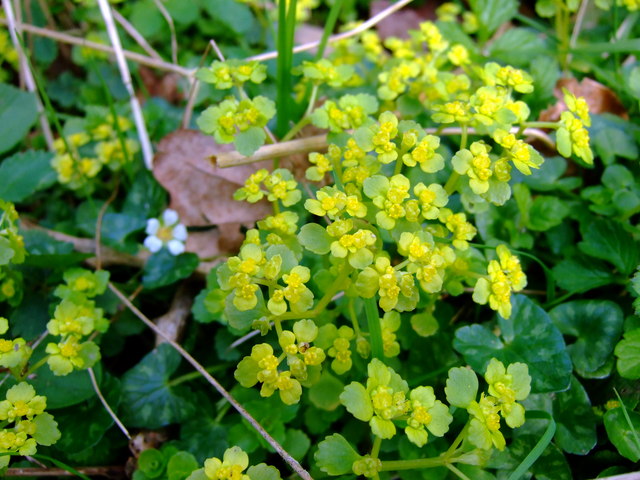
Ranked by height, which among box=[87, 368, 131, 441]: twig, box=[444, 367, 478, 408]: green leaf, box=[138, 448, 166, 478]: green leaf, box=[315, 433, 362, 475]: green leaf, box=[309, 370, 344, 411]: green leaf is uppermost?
box=[444, 367, 478, 408]: green leaf

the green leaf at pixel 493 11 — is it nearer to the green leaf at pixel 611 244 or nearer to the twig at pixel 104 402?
the green leaf at pixel 611 244

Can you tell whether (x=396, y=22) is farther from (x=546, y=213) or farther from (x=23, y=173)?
(x=23, y=173)

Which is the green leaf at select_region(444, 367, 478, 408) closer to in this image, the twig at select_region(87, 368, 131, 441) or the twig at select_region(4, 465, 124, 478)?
the twig at select_region(87, 368, 131, 441)

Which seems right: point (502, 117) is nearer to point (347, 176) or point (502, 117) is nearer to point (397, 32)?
point (347, 176)

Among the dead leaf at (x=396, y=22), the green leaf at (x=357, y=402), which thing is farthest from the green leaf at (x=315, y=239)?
the dead leaf at (x=396, y=22)

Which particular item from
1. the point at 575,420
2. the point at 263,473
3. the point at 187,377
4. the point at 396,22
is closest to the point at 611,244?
the point at 575,420

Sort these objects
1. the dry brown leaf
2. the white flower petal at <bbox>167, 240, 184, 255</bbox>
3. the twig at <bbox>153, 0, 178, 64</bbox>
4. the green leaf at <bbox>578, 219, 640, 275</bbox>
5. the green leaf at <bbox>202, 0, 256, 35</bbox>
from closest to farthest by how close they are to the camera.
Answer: the green leaf at <bbox>578, 219, 640, 275</bbox>, the white flower petal at <bbox>167, 240, 184, 255</bbox>, the dry brown leaf, the twig at <bbox>153, 0, 178, 64</bbox>, the green leaf at <bbox>202, 0, 256, 35</bbox>

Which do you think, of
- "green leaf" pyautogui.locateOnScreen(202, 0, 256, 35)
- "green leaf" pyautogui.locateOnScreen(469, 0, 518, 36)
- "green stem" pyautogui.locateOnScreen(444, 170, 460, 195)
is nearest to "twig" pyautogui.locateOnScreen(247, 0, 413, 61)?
"green leaf" pyautogui.locateOnScreen(469, 0, 518, 36)

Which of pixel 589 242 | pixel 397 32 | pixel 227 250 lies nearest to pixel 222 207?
pixel 227 250
